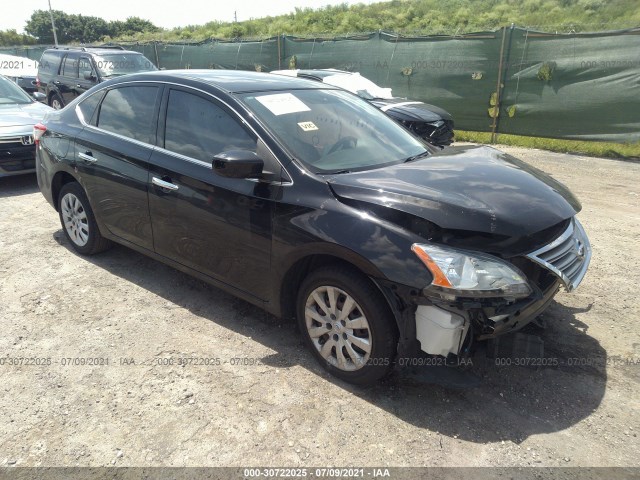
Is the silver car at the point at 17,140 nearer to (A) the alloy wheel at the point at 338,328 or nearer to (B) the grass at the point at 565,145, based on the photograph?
(A) the alloy wheel at the point at 338,328

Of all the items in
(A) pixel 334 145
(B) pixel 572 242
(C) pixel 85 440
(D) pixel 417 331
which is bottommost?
(C) pixel 85 440

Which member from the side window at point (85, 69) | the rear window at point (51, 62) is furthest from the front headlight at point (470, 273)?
the rear window at point (51, 62)

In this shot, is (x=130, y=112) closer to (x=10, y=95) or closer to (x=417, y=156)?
(x=417, y=156)

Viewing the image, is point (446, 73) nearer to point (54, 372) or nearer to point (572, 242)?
point (572, 242)

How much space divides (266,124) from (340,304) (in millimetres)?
1243

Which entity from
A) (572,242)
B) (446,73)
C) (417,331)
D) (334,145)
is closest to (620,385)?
(572,242)

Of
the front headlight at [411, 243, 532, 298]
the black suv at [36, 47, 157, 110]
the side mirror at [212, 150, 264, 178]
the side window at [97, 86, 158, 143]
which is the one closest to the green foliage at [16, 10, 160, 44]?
the black suv at [36, 47, 157, 110]

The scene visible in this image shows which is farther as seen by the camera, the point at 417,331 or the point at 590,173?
the point at 590,173

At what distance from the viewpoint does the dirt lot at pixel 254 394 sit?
2.45 m

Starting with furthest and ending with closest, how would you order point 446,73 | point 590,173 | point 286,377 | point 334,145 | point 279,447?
point 446,73, point 590,173, point 334,145, point 286,377, point 279,447

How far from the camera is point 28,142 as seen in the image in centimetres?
694

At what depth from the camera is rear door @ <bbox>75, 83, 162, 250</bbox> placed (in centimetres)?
376

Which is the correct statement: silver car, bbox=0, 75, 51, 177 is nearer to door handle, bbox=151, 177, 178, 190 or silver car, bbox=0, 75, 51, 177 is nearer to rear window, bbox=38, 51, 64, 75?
door handle, bbox=151, 177, 178, 190

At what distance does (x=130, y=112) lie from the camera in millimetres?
3971
